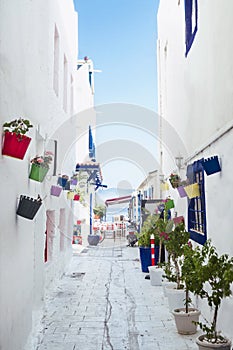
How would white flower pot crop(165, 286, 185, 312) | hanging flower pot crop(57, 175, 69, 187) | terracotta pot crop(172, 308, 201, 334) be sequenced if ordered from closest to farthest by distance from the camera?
terracotta pot crop(172, 308, 201, 334) → white flower pot crop(165, 286, 185, 312) → hanging flower pot crop(57, 175, 69, 187)

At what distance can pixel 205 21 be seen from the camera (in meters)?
6.53

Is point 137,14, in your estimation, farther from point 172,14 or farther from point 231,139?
point 231,139

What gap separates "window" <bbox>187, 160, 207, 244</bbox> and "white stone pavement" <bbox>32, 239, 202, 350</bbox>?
170cm

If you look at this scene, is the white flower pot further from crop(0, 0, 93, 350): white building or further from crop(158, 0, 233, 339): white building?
crop(0, 0, 93, 350): white building

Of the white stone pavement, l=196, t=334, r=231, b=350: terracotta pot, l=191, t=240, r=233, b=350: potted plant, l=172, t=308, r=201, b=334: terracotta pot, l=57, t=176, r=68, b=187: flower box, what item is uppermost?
l=57, t=176, r=68, b=187: flower box

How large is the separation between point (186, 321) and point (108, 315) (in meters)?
1.85

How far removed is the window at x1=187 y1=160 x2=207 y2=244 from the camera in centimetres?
701

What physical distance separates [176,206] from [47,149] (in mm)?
4346

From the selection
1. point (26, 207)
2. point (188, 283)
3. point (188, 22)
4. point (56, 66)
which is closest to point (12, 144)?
point (26, 207)

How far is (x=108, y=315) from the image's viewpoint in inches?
276

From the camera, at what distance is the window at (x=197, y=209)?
701 cm

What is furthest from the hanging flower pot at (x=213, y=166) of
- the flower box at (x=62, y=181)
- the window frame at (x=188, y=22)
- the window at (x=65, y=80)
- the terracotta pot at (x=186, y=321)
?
the window at (x=65, y=80)

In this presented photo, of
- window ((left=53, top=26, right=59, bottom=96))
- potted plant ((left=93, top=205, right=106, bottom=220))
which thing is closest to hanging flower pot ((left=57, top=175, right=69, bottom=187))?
window ((left=53, top=26, right=59, bottom=96))

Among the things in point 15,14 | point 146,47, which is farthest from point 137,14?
point 15,14
